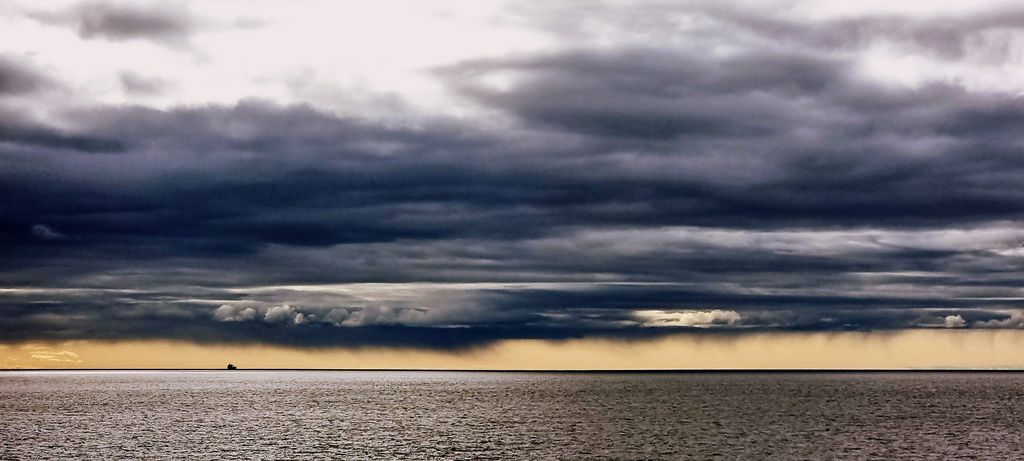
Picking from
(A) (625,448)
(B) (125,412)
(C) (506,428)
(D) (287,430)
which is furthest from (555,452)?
(B) (125,412)

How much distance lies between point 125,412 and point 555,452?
113580mm

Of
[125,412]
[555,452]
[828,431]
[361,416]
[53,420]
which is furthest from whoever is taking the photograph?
[125,412]

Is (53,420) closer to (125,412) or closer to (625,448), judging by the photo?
(125,412)

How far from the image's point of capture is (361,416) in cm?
18712

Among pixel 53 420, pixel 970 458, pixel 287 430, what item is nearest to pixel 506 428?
pixel 287 430

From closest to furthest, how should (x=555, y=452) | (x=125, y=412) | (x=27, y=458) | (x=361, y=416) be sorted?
(x=27, y=458), (x=555, y=452), (x=361, y=416), (x=125, y=412)

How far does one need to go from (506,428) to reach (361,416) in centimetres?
4262

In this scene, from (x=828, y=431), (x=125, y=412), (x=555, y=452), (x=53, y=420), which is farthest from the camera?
(x=125, y=412)

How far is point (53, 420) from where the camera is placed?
173500 mm

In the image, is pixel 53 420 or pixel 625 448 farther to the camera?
pixel 53 420

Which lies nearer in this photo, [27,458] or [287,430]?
[27,458]

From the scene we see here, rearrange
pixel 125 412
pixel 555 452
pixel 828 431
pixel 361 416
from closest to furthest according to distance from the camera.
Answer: pixel 555 452
pixel 828 431
pixel 361 416
pixel 125 412

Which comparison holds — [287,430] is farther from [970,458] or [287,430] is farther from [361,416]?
[970,458]

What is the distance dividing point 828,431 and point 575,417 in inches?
1956
